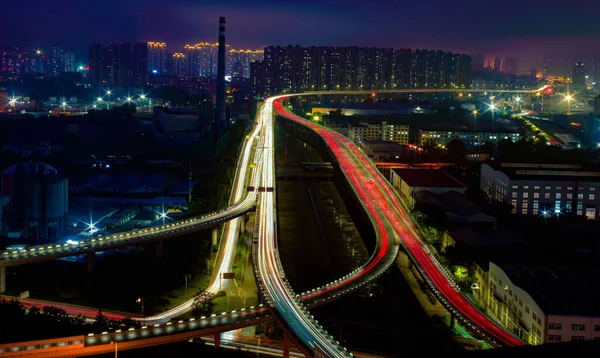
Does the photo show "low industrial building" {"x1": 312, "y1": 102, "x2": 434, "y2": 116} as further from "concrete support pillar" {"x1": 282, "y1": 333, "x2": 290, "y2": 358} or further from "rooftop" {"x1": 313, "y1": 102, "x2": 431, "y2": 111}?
"concrete support pillar" {"x1": 282, "y1": 333, "x2": 290, "y2": 358}

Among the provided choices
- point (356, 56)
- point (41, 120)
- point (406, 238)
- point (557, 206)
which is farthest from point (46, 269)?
point (356, 56)

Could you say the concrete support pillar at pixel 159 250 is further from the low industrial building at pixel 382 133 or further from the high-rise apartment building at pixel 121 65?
the high-rise apartment building at pixel 121 65

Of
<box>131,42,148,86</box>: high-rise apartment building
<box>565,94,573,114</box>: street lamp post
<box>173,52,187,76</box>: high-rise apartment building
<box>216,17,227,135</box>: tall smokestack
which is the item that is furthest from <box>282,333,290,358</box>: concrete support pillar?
<box>173,52,187,76</box>: high-rise apartment building

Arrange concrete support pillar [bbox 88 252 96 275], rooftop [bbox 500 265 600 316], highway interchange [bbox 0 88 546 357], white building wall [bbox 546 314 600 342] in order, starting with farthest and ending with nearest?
concrete support pillar [bbox 88 252 96 275] → rooftop [bbox 500 265 600 316] → white building wall [bbox 546 314 600 342] → highway interchange [bbox 0 88 546 357]

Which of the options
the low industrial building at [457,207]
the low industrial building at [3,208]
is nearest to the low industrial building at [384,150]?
the low industrial building at [457,207]

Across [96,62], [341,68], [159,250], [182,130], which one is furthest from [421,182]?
[96,62]

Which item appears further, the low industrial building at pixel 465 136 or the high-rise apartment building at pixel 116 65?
the high-rise apartment building at pixel 116 65

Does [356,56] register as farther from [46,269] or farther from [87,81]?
[46,269]
